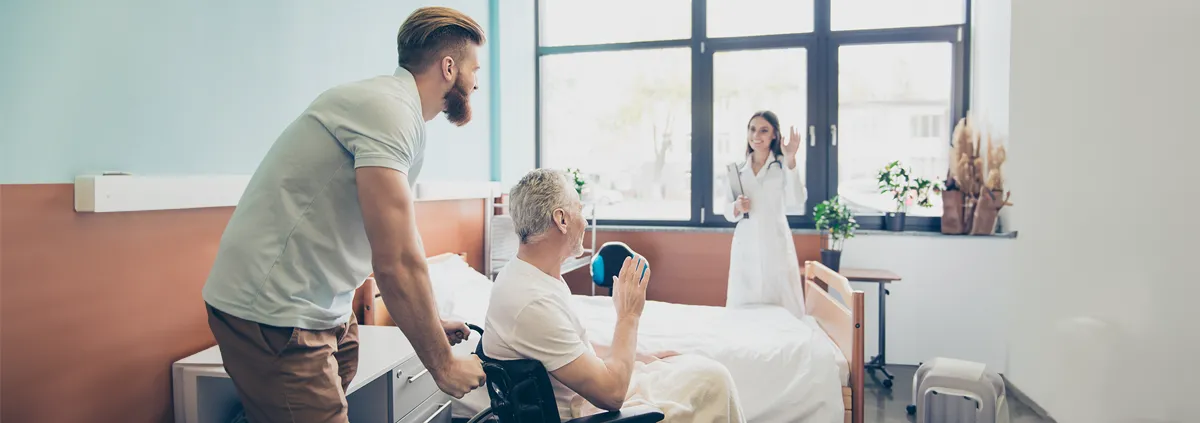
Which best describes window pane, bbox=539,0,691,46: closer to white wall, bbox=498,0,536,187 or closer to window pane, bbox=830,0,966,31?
white wall, bbox=498,0,536,187

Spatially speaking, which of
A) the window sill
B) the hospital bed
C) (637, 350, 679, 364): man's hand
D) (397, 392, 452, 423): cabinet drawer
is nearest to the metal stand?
the window sill

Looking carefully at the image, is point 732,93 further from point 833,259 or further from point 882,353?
point 882,353

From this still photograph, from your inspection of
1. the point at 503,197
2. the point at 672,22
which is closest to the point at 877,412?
the point at 503,197

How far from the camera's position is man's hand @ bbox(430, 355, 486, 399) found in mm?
1217

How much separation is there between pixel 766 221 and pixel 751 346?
1031 millimetres

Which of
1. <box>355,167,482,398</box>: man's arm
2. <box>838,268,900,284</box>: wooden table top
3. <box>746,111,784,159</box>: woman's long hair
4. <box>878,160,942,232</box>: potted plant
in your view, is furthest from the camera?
<box>878,160,942,232</box>: potted plant

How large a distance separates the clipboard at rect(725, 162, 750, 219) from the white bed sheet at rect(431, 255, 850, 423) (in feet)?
2.21

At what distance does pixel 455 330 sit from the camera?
154 centimetres

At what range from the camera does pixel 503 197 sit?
4.12 metres

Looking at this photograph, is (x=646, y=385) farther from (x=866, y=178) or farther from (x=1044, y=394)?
(x=866, y=178)

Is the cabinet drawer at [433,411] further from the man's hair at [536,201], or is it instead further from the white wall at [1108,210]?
the white wall at [1108,210]

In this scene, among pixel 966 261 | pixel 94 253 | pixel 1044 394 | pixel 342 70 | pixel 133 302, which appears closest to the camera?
pixel 94 253

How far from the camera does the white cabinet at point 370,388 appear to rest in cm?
173

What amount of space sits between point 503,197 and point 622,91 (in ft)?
3.78
